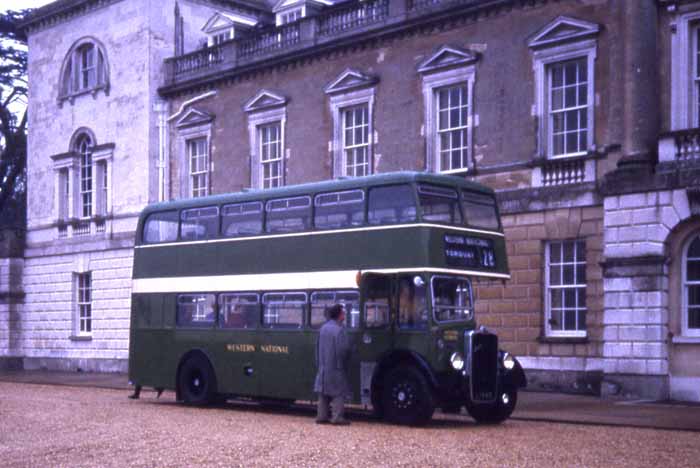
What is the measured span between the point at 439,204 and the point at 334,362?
2.92 m

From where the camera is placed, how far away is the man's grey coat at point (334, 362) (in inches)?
709

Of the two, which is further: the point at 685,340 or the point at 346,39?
the point at 346,39

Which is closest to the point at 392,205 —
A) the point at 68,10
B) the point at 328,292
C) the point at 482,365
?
the point at 328,292

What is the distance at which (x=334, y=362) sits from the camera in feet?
59.3

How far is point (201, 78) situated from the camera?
3512 centimetres

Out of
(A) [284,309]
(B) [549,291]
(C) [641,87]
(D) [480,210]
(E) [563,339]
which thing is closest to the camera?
(D) [480,210]

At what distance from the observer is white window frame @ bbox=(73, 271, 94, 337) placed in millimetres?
39188

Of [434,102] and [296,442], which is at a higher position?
[434,102]

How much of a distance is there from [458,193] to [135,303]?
8.28 metres

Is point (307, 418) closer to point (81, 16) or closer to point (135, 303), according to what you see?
point (135, 303)

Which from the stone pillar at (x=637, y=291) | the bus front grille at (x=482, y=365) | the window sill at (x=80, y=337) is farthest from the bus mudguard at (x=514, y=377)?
the window sill at (x=80, y=337)

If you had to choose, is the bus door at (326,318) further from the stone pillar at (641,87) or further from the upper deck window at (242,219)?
the stone pillar at (641,87)

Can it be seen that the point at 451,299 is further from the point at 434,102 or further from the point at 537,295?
the point at 434,102

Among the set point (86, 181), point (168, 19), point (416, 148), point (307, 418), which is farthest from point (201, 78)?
point (307, 418)
